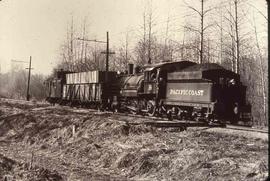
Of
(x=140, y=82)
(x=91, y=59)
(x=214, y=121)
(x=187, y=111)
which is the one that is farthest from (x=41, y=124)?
(x=91, y=59)

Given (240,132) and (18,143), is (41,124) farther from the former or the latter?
(240,132)

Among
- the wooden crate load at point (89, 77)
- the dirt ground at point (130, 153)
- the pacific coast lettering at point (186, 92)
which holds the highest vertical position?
the wooden crate load at point (89, 77)

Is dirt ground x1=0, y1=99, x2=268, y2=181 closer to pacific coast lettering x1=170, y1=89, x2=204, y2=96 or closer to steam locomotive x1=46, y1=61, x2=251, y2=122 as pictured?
A: steam locomotive x1=46, y1=61, x2=251, y2=122

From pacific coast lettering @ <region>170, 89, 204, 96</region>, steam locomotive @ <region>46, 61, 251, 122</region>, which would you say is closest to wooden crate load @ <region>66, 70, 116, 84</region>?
steam locomotive @ <region>46, 61, 251, 122</region>

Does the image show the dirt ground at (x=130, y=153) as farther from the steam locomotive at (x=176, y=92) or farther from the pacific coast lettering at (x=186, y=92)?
the pacific coast lettering at (x=186, y=92)

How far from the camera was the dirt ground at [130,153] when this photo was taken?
9.46 metres

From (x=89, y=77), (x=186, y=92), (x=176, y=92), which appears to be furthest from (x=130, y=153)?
(x=89, y=77)

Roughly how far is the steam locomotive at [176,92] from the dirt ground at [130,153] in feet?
9.55

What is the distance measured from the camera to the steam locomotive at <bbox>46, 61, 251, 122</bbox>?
1698 centimetres

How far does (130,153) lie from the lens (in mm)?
11891

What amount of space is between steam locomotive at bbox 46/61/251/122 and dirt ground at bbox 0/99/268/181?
291 cm

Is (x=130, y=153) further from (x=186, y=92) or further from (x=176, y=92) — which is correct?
(x=176, y=92)

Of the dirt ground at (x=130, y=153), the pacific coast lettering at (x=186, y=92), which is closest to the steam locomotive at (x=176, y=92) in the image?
the pacific coast lettering at (x=186, y=92)

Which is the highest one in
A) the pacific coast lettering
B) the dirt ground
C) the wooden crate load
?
the wooden crate load
